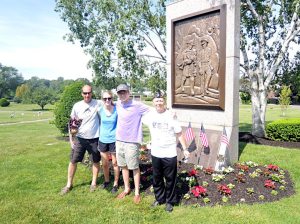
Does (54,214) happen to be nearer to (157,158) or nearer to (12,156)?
(157,158)

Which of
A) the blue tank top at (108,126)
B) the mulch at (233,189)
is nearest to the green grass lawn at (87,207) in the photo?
the mulch at (233,189)

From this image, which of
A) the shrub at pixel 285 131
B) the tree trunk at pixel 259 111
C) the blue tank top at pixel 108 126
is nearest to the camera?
the blue tank top at pixel 108 126

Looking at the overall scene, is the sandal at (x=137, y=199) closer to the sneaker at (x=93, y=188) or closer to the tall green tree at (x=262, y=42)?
the sneaker at (x=93, y=188)

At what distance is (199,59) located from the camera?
7.10m

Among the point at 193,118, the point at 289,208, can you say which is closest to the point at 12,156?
the point at 193,118

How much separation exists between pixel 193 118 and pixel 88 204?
140 inches

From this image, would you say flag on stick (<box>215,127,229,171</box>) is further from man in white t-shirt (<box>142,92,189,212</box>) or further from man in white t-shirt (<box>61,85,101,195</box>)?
man in white t-shirt (<box>61,85,101,195</box>)

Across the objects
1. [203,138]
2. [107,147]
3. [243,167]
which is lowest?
[243,167]

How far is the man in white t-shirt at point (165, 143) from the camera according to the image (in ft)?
14.6

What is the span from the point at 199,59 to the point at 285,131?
4.74 metres

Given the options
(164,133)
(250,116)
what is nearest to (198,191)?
(164,133)

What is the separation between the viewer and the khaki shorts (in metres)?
4.89

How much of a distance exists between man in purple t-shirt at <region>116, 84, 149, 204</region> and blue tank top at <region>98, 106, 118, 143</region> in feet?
0.66

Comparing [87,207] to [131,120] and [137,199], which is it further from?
[131,120]
